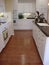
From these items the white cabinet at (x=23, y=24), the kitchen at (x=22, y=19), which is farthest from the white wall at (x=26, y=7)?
the white cabinet at (x=23, y=24)

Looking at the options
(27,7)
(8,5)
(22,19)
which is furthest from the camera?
(27,7)

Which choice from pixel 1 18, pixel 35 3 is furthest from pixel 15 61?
pixel 35 3

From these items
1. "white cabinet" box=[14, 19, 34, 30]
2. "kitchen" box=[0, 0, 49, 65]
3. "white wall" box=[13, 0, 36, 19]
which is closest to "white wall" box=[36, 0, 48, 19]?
"kitchen" box=[0, 0, 49, 65]

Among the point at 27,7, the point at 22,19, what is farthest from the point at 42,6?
the point at 22,19

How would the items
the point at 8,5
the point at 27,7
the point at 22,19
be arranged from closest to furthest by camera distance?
1. the point at 8,5
2. the point at 22,19
3. the point at 27,7

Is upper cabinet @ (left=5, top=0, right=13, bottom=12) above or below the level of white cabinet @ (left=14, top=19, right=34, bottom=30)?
above

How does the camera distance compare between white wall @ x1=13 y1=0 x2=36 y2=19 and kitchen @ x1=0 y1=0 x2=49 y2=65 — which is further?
white wall @ x1=13 y1=0 x2=36 y2=19

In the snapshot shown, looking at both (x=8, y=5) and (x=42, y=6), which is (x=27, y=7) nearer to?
(x=42, y=6)

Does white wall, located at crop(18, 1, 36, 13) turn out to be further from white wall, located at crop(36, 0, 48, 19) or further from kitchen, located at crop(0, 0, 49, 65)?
A: white wall, located at crop(36, 0, 48, 19)

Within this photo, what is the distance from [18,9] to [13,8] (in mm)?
421

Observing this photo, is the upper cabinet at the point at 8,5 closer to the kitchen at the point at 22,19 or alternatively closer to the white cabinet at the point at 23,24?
the kitchen at the point at 22,19

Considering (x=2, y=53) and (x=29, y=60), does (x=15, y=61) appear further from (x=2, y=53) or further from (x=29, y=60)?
(x=2, y=53)

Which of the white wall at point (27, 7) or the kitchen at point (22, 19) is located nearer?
the kitchen at point (22, 19)

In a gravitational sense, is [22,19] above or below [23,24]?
above
